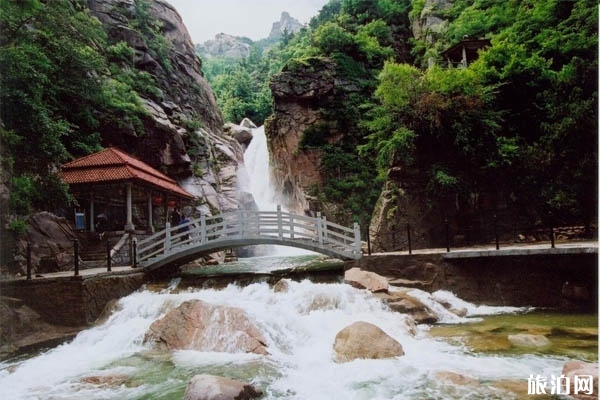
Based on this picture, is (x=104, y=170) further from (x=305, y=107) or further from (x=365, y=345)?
(x=305, y=107)

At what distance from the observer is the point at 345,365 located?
5605 mm

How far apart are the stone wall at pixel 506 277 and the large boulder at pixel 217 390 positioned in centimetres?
577

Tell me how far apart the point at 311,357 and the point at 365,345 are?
91cm

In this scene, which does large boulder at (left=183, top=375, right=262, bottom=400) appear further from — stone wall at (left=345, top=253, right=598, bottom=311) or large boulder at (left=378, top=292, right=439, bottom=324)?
stone wall at (left=345, top=253, right=598, bottom=311)

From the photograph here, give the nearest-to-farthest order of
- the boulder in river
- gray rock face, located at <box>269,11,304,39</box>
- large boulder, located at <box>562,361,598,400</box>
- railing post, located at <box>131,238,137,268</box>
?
large boulder, located at <box>562,361,598,400</box> → the boulder in river → railing post, located at <box>131,238,137,268</box> → gray rock face, located at <box>269,11,304,39</box>

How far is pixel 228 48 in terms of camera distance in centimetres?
4409

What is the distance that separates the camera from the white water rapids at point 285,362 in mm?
4973

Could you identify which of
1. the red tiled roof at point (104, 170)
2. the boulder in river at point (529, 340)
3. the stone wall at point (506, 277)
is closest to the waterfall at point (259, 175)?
the red tiled roof at point (104, 170)

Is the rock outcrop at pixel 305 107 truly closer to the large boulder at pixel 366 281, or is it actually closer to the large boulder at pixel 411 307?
the large boulder at pixel 366 281

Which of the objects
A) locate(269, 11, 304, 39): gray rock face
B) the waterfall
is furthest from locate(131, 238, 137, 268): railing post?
locate(269, 11, 304, 39): gray rock face

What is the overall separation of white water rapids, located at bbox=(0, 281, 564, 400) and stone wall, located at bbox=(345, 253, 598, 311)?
0.60 metres

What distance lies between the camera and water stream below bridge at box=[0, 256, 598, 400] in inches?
195

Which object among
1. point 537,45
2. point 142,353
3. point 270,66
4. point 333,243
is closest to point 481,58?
point 537,45

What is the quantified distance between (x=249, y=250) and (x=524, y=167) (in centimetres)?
1440
